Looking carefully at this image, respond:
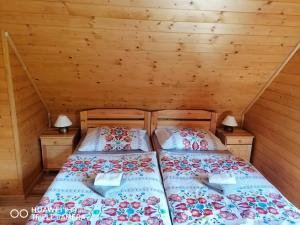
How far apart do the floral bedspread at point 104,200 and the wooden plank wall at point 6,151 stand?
685mm

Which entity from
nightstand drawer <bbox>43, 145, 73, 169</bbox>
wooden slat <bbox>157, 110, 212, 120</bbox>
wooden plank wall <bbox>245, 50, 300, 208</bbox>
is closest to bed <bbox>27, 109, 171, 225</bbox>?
nightstand drawer <bbox>43, 145, 73, 169</bbox>

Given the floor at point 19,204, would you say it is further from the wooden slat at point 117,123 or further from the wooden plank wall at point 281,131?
the wooden plank wall at point 281,131

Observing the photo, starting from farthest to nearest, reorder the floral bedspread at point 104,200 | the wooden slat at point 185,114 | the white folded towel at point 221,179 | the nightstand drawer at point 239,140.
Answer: the wooden slat at point 185,114
the nightstand drawer at point 239,140
the white folded towel at point 221,179
the floral bedspread at point 104,200

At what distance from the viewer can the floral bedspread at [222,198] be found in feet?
4.72

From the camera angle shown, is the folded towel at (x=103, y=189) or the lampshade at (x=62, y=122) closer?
the folded towel at (x=103, y=189)

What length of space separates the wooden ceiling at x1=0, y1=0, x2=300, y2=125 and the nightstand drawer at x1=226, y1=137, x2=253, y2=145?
1.55 feet

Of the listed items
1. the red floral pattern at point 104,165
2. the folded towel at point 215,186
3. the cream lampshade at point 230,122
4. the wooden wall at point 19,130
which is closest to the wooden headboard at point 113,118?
the wooden wall at point 19,130

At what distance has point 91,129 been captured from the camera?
110 inches

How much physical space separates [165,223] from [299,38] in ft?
6.62

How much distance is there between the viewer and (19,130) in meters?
2.27

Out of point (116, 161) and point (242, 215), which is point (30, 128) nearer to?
point (116, 161)

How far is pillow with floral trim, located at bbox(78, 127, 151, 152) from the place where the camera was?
8.06 ft

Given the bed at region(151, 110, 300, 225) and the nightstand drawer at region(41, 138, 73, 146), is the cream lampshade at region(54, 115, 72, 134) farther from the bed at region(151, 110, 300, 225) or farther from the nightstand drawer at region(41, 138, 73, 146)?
the bed at region(151, 110, 300, 225)

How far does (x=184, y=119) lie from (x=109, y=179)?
1.60 meters
